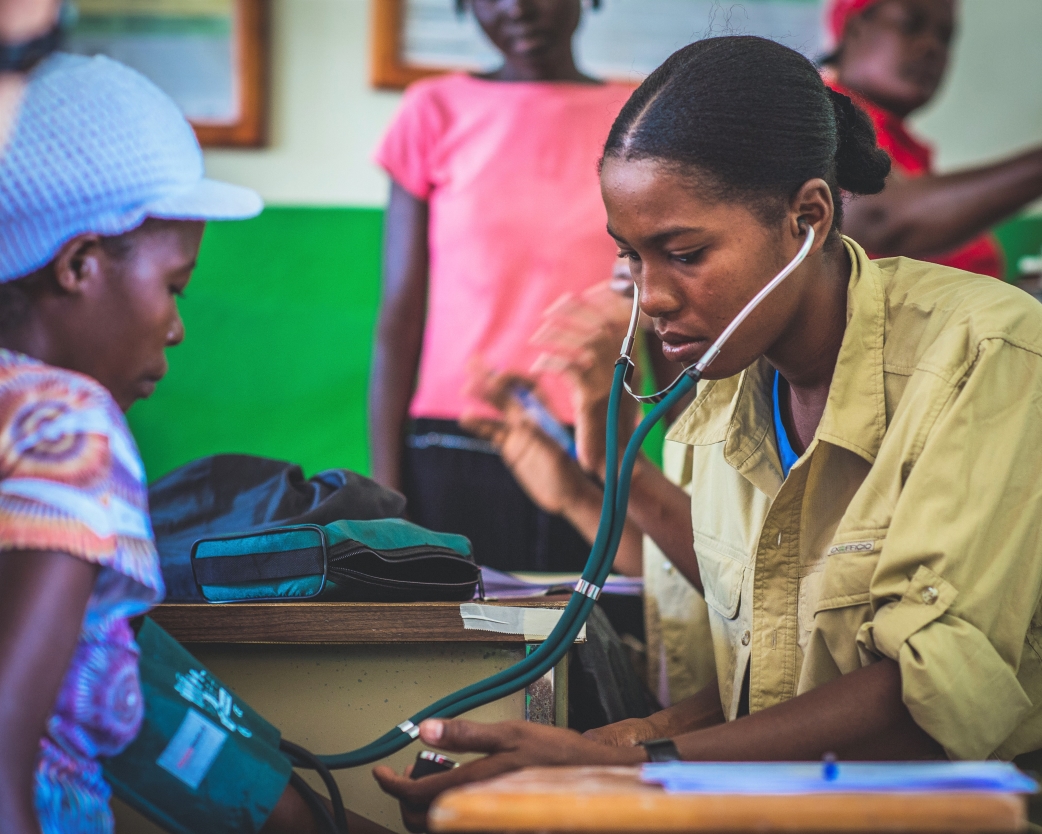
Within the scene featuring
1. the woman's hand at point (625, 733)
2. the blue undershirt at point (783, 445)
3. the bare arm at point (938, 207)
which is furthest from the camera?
the bare arm at point (938, 207)

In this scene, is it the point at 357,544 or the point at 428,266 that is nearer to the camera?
the point at 357,544

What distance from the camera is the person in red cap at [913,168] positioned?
→ 1.90 m

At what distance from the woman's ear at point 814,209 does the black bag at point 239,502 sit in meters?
0.60

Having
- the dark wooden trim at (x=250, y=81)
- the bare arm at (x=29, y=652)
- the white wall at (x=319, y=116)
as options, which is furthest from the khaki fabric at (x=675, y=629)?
the dark wooden trim at (x=250, y=81)

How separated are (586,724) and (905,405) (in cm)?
52

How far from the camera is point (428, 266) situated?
6.91ft

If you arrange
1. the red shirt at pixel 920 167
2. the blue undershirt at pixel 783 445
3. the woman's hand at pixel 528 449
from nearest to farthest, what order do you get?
the blue undershirt at pixel 783 445
the woman's hand at pixel 528 449
the red shirt at pixel 920 167

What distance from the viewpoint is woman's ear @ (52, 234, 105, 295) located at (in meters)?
0.87

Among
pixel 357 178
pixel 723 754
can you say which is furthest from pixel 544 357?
pixel 357 178

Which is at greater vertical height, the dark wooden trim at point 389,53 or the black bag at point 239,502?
the dark wooden trim at point 389,53

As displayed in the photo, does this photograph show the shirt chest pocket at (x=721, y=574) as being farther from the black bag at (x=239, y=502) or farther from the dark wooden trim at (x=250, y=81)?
the dark wooden trim at (x=250, y=81)

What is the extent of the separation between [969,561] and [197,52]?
8.12 feet

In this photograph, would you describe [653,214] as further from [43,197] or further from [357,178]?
[357,178]

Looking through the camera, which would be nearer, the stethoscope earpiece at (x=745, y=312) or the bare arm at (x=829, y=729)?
the bare arm at (x=829, y=729)
